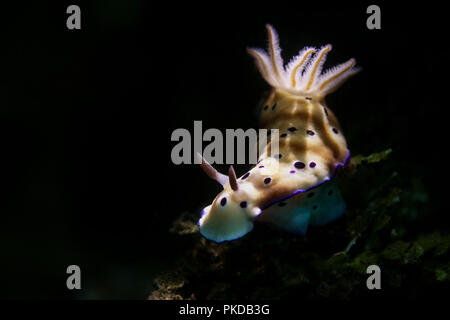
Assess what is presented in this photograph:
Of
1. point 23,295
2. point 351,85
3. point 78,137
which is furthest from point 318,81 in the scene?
point 23,295

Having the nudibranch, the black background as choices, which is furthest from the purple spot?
the black background

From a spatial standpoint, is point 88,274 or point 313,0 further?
point 88,274

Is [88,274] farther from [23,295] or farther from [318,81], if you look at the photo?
[318,81]

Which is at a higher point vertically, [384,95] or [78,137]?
[384,95]

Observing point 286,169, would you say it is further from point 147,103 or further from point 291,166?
point 147,103

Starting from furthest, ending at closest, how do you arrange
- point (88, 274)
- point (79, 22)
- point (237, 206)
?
→ point (88, 274)
point (79, 22)
point (237, 206)

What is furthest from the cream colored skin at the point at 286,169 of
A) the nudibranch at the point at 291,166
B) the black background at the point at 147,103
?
the black background at the point at 147,103

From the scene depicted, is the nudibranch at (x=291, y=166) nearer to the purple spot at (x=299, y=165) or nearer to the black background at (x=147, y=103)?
the purple spot at (x=299, y=165)

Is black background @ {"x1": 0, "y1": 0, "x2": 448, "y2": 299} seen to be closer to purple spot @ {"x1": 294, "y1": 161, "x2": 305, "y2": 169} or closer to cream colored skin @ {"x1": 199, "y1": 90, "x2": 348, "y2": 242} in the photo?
cream colored skin @ {"x1": 199, "y1": 90, "x2": 348, "y2": 242}
